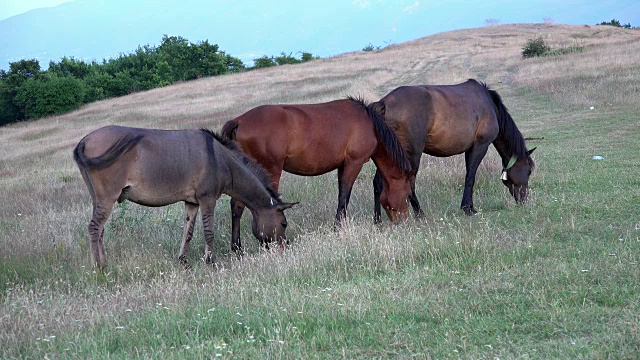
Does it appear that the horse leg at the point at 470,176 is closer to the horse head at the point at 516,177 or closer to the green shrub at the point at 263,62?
the horse head at the point at 516,177

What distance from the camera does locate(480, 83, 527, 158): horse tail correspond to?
412 inches

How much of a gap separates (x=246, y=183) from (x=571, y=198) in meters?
4.51

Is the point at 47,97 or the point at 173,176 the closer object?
the point at 173,176

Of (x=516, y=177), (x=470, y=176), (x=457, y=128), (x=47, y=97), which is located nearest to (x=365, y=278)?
(x=470, y=176)

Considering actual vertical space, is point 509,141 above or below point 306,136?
below

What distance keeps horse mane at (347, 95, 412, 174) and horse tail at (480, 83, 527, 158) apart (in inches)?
82.2

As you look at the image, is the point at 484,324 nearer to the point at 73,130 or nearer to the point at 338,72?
the point at 73,130

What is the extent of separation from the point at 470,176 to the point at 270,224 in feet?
11.0

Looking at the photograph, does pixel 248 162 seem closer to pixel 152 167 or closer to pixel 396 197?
pixel 152 167

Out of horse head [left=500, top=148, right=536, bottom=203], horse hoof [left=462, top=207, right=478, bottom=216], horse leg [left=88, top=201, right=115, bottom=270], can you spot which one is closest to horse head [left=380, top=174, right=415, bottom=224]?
horse hoof [left=462, top=207, right=478, bottom=216]

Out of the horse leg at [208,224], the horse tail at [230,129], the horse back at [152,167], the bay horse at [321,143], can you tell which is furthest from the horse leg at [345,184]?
the horse back at [152,167]

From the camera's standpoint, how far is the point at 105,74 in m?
61.5

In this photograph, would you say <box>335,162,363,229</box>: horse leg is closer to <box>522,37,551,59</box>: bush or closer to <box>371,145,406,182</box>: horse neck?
<box>371,145,406,182</box>: horse neck

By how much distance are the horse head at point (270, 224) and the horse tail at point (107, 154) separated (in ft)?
6.00
